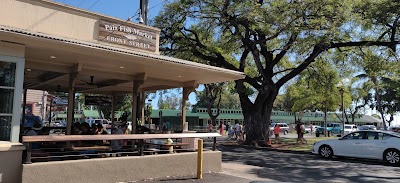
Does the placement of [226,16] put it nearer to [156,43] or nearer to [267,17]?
[267,17]

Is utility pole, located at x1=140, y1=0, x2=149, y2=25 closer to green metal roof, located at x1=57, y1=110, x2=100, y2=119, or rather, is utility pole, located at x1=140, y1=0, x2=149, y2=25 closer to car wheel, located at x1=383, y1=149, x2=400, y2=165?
car wheel, located at x1=383, y1=149, x2=400, y2=165

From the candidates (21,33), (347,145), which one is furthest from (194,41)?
(21,33)

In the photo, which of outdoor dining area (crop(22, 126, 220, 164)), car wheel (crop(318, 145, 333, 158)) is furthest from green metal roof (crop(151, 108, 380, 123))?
outdoor dining area (crop(22, 126, 220, 164))

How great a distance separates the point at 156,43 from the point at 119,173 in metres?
5.80

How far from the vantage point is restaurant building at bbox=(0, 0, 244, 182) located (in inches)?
310

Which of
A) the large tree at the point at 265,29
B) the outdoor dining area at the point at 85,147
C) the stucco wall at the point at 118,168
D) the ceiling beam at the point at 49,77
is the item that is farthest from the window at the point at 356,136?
the ceiling beam at the point at 49,77

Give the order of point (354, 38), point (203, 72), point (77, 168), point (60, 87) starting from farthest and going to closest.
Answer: point (354, 38)
point (60, 87)
point (203, 72)
point (77, 168)

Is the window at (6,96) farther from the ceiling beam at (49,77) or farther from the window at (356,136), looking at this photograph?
the window at (356,136)

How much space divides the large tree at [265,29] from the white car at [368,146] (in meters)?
4.93

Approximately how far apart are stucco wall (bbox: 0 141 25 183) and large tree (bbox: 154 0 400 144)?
1326cm

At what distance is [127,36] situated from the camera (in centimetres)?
1245

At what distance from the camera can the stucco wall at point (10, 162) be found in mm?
7594

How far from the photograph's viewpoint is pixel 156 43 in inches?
529

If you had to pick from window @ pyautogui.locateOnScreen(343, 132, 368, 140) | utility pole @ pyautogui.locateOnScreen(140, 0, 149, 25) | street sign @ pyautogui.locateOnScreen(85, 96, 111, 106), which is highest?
utility pole @ pyautogui.locateOnScreen(140, 0, 149, 25)
